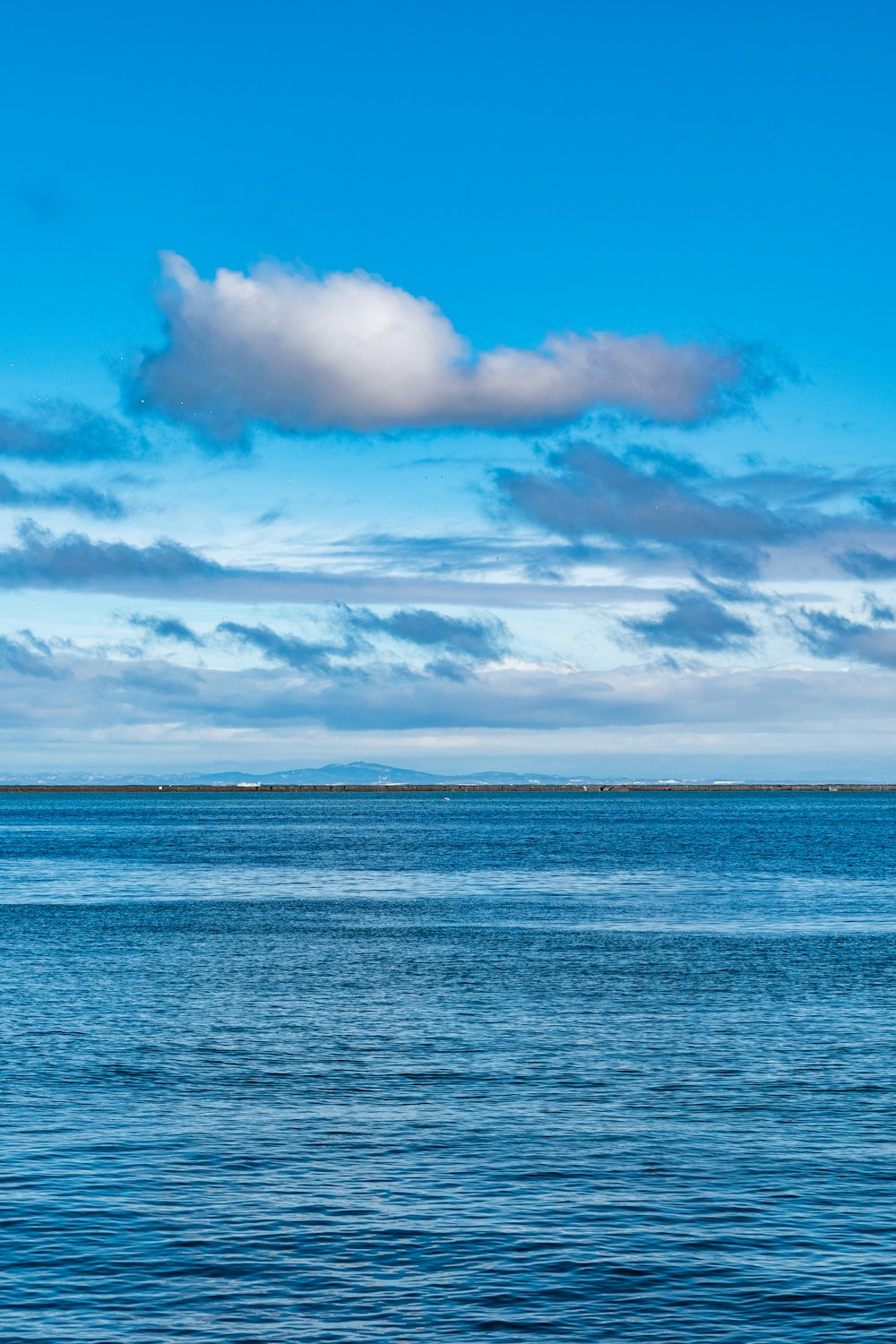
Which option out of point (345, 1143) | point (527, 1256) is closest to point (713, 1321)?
point (527, 1256)

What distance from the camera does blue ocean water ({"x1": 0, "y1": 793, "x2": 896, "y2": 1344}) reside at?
22234 millimetres

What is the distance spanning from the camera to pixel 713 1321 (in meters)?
21.4

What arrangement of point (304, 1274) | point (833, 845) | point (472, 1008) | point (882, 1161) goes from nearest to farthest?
point (304, 1274) → point (882, 1161) → point (472, 1008) → point (833, 845)

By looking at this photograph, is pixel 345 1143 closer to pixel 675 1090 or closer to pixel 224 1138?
pixel 224 1138

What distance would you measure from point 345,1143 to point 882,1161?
1107 cm

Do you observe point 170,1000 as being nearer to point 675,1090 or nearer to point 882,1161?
point 675,1090

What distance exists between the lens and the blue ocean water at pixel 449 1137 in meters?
22.2

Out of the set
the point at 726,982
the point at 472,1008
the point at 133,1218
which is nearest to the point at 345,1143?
the point at 133,1218

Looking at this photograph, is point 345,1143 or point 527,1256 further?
point 345,1143

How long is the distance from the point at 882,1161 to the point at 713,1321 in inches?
373

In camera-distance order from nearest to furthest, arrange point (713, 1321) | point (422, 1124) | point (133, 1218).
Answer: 1. point (713, 1321)
2. point (133, 1218)
3. point (422, 1124)

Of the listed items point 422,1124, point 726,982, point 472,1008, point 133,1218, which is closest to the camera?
point 133,1218

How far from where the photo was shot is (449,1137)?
31.4 meters

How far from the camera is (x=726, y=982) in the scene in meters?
54.6
